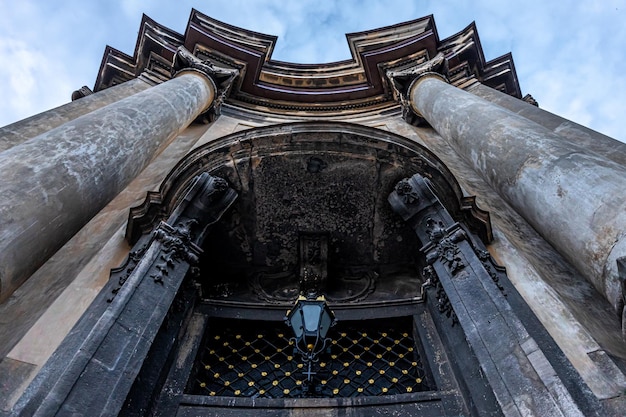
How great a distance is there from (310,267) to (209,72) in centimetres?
511

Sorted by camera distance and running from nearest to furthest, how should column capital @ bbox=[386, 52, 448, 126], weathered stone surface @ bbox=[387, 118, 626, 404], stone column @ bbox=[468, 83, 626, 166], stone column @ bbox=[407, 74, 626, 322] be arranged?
stone column @ bbox=[407, 74, 626, 322], weathered stone surface @ bbox=[387, 118, 626, 404], stone column @ bbox=[468, 83, 626, 166], column capital @ bbox=[386, 52, 448, 126]

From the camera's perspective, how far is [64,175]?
4039mm

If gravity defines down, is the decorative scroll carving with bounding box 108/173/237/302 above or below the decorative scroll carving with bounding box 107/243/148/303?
above

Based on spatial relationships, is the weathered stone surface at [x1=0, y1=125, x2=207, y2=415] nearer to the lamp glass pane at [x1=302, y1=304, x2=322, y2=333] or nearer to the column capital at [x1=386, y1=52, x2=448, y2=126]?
the lamp glass pane at [x1=302, y1=304, x2=322, y2=333]

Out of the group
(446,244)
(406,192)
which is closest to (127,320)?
(446,244)

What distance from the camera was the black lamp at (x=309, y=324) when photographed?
4785 mm

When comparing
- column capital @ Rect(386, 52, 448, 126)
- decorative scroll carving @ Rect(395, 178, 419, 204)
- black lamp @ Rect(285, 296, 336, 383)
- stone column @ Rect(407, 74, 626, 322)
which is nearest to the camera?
stone column @ Rect(407, 74, 626, 322)

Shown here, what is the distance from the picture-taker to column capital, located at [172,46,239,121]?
29.9 ft

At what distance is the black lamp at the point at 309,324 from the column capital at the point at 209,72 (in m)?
5.61

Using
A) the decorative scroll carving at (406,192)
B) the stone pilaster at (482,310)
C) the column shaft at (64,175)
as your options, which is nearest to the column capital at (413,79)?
the decorative scroll carving at (406,192)

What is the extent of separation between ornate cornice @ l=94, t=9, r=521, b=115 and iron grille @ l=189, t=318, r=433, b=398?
20.8 feet

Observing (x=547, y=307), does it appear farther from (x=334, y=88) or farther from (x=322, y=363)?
(x=334, y=88)

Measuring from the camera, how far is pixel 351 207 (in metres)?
6.28

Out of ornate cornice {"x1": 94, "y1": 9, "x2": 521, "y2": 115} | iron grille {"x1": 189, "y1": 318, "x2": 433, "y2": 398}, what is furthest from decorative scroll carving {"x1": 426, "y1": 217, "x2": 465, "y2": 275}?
ornate cornice {"x1": 94, "y1": 9, "x2": 521, "y2": 115}
